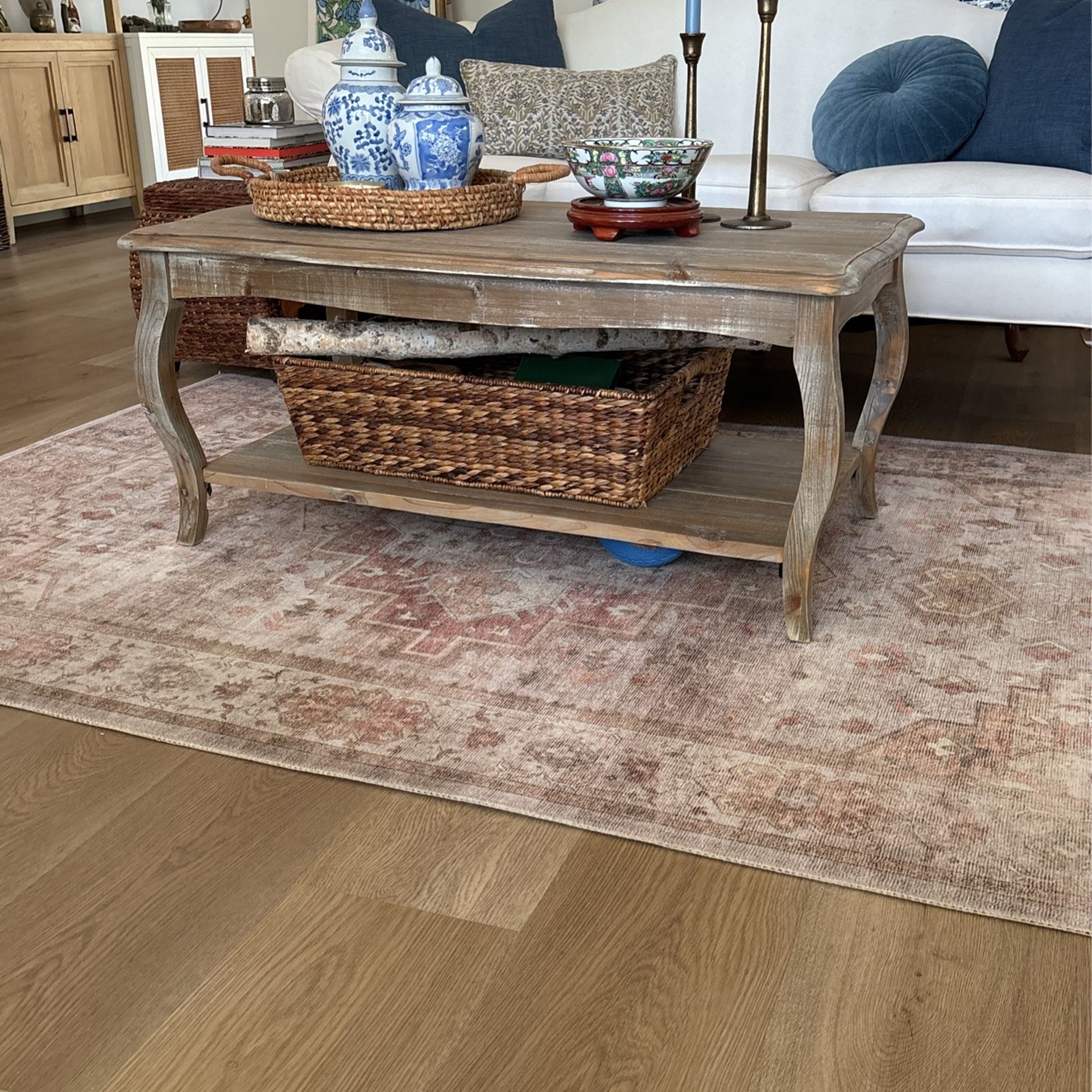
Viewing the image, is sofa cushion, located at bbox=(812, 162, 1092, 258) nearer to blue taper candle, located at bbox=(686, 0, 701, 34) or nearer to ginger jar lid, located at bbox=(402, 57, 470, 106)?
blue taper candle, located at bbox=(686, 0, 701, 34)

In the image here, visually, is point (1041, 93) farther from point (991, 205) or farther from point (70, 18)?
point (70, 18)

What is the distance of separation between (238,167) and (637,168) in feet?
2.42

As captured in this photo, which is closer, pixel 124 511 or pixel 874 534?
pixel 874 534

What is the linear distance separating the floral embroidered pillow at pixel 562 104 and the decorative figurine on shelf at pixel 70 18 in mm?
3108

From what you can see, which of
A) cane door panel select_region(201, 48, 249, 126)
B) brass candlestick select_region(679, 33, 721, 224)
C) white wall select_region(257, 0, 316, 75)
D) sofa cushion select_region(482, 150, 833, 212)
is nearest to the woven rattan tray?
brass candlestick select_region(679, 33, 721, 224)

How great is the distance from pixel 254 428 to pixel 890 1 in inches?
77.7

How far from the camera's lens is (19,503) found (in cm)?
217

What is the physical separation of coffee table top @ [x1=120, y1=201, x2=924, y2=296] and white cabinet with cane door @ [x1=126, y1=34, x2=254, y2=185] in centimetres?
397

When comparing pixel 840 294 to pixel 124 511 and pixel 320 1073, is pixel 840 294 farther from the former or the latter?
pixel 124 511

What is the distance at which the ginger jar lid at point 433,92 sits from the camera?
1.79 m

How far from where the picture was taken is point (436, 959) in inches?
42.4

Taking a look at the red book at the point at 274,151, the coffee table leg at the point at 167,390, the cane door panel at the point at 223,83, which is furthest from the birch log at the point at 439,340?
the cane door panel at the point at 223,83

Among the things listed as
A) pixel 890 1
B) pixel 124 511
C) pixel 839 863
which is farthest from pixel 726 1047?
pixel 890 1

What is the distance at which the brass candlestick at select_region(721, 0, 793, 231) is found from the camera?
1638 mm
